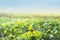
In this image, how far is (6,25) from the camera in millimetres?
4277

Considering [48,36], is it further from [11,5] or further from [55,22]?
[11,5]

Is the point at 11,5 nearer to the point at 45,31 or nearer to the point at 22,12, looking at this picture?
the point at 22,12

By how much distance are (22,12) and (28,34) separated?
144 cm

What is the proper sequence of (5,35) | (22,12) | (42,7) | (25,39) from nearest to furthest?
(25,39), (5,35), (22,12), (42,7)

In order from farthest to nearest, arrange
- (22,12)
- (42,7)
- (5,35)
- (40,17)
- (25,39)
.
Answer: (42,7) < (22,12) < (40,17) < (5,35) < (25,39)

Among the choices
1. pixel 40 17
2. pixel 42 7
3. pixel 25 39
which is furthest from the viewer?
pixel 42 7

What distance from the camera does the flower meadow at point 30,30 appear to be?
12.9ft

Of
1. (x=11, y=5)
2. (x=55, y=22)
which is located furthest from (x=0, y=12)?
(x=55, y=22)

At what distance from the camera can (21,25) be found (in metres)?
4.25

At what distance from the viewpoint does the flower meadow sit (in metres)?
3.94

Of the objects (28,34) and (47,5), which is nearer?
(28,34)

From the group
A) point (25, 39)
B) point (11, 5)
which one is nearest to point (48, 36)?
point (25, 39)

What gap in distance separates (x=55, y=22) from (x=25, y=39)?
809 mm

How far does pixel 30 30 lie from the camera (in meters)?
4.16
